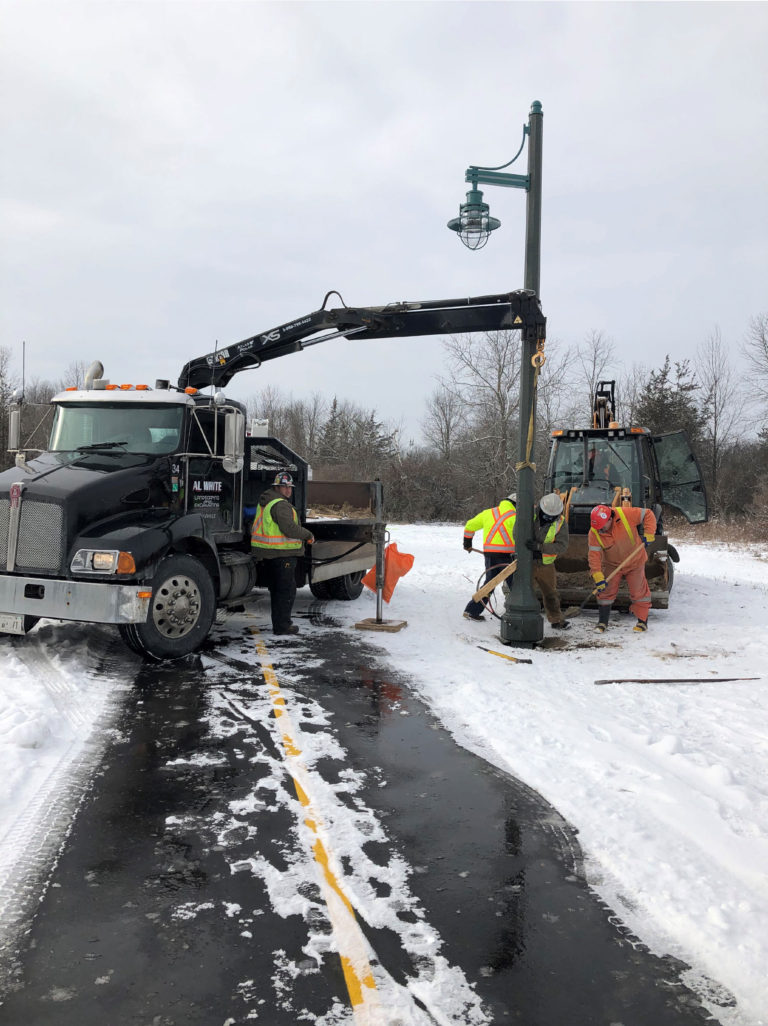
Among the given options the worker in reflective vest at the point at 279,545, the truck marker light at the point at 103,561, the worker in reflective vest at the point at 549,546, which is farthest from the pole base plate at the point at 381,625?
the truck marker light at the point at 103,561

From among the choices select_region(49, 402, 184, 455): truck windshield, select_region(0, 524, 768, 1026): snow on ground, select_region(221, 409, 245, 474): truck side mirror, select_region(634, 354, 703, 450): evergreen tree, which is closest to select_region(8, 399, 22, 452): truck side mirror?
select_region(49, 402, 184, 455): truck windshield

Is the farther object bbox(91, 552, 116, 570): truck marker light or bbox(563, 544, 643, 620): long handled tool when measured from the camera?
bbox(563, 544, 643, 620): long handled tool

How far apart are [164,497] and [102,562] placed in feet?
4.33

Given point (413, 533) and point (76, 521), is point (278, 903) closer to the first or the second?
point (76, 521)

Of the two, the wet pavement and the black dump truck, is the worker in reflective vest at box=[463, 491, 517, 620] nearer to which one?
the black dump truck

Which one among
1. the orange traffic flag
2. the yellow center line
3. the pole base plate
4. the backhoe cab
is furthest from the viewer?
the backhoe cab

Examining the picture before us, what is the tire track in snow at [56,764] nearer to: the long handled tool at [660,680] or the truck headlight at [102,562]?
the truck headlight at [102,562]

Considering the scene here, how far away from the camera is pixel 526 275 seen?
28.9ft

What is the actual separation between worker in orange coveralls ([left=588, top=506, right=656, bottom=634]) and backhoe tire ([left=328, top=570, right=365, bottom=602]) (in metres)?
3.84

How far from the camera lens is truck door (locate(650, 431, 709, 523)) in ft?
40.8

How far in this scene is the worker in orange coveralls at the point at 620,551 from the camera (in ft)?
31.6

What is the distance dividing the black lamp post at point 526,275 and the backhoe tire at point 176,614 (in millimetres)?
3304

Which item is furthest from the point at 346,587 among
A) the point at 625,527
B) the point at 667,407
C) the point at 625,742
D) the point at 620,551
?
the point at 667,407

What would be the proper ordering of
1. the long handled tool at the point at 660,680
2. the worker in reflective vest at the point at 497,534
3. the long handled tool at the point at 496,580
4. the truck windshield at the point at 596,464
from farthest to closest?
the truck windshield at the point at 596,464 < the worker in reflective vest at the point at 497,534 < the long handled tool at the point at 496,580 < the long handled tool at the point at 660,680
